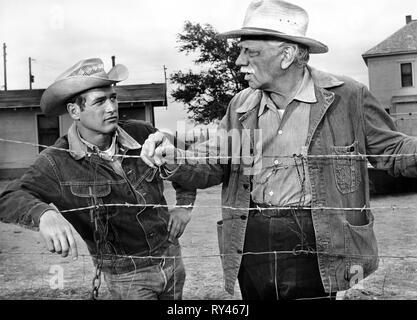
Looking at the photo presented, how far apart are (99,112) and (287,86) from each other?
806 mm

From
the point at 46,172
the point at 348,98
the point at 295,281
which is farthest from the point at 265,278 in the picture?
the point at 46,172

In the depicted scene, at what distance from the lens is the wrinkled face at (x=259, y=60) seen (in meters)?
2.16

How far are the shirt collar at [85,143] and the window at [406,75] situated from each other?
12.5m

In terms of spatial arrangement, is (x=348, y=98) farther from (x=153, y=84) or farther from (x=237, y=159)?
(x=153, y=84)

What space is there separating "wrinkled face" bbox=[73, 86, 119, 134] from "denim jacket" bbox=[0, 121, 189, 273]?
8 centimetres

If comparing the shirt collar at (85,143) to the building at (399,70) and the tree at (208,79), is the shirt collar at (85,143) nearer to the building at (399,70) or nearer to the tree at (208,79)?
the tree at (208,79)

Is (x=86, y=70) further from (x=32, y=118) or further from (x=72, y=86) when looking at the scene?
(x=32, y=118)

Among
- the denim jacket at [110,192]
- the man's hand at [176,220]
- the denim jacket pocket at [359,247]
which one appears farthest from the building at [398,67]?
the denim jacket at [110,192]

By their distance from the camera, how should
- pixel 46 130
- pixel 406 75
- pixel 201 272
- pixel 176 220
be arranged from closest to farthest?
pixel 176 220
pixel 201 272
pixel 46 130
pixel 406 75

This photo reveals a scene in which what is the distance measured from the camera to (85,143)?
7.50 feet

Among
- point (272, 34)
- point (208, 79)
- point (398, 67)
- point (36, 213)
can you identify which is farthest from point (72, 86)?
point (398, 67)
